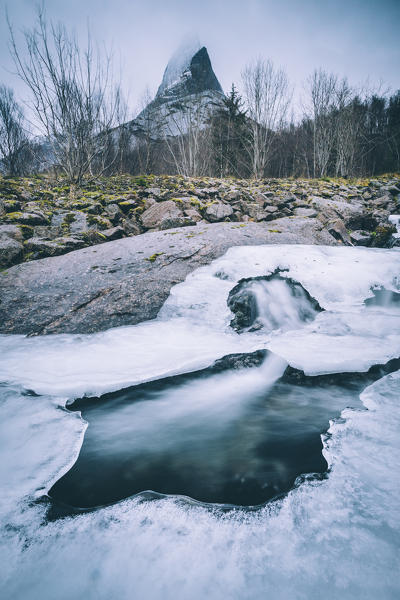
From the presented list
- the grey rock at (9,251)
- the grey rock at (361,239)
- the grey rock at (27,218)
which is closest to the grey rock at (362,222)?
the grey rock at (361,239)

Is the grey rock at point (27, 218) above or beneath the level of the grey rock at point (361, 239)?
above

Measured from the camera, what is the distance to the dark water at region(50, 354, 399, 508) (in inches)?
54.0

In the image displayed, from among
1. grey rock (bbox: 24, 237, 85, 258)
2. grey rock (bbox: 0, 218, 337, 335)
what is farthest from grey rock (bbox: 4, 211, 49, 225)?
grey rock (bbox: 0, 218, 337, 335)

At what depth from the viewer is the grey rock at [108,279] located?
349 cm

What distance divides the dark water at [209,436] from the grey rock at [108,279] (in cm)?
158

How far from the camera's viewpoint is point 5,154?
44.5 ft

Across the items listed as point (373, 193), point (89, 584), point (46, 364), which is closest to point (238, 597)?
point (89, 584)

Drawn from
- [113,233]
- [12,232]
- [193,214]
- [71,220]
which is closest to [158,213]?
[193,214]

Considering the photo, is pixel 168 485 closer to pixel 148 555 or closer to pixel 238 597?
pixel 148 555

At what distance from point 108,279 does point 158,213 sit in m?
3.06

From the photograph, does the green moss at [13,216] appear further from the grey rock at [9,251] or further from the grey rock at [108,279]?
the grey rock at [108,279]

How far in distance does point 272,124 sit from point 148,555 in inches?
762

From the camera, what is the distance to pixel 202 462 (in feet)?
5.18

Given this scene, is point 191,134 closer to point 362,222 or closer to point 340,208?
point 340,208
